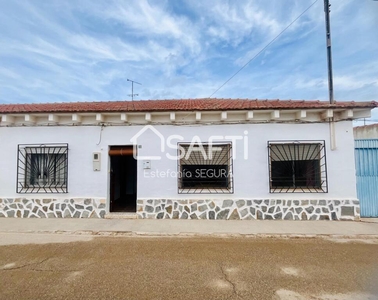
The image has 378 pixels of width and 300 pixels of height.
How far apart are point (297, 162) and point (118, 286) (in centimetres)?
666

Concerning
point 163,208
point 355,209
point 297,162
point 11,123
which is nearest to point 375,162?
point 355,209

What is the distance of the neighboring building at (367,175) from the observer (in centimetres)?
725

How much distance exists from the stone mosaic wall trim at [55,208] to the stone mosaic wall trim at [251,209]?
5.10 feet

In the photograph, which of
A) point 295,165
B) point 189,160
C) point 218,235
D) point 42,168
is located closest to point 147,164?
point 189,160

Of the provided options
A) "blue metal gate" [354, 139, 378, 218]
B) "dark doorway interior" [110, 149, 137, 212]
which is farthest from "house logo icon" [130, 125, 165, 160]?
"blue metal gate" [354, 139, 378, 218]

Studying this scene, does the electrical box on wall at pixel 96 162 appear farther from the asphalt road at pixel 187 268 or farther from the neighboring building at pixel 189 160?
the asphalt road at pixel 187 268

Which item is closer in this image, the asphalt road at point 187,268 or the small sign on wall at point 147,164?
the asphalt road at point 187,268

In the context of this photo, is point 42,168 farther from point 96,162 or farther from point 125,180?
point 125,180

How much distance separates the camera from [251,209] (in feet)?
23.3

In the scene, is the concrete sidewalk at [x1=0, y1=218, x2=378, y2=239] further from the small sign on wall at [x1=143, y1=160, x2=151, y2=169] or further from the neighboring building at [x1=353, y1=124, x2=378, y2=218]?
the small sign on wall at [x1=143, y1=160, x2=151, y2=169]

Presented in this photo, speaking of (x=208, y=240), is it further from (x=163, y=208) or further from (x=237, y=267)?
(x=163, y=208)

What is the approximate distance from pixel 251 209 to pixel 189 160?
2.69 metres

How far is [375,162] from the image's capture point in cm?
732

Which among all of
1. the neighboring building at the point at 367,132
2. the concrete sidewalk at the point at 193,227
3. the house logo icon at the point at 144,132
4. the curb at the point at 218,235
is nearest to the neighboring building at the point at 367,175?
the concrete sidewalk at the point at 193,227
